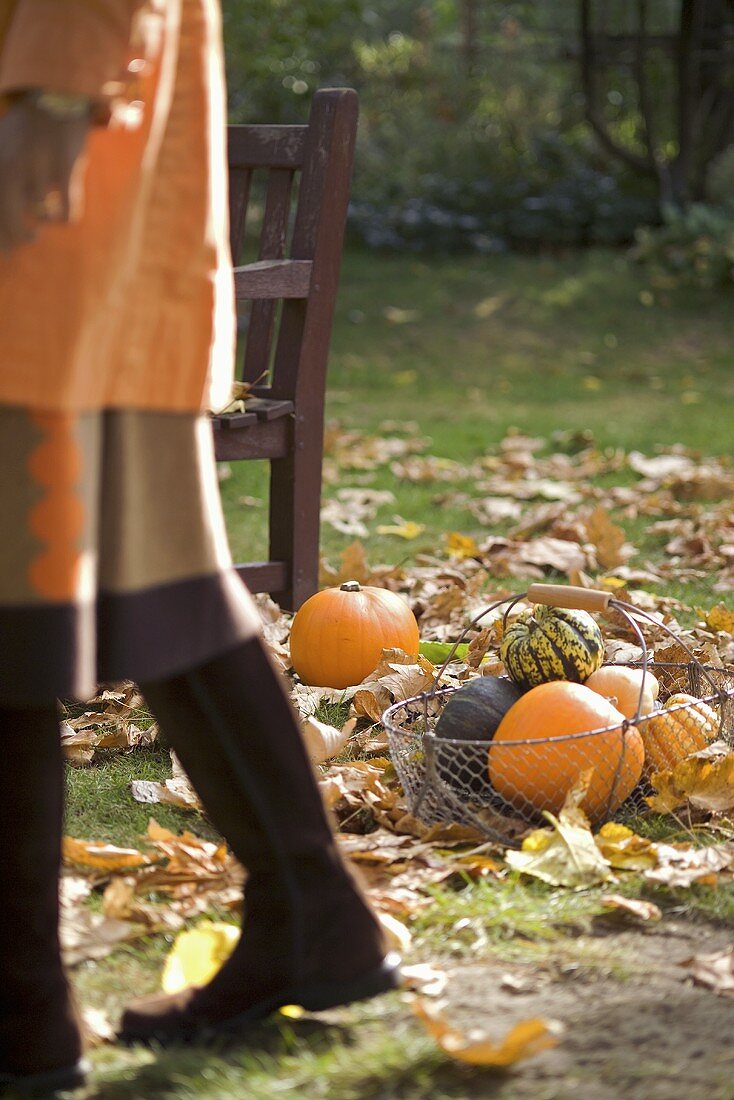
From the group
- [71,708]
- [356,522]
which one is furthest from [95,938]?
[356,522]

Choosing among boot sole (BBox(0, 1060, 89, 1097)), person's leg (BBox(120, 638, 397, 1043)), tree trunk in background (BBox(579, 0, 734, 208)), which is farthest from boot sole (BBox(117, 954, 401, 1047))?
tree trunk in background (BBox(579, 0, 734, 208))

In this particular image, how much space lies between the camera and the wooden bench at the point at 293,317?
350cm

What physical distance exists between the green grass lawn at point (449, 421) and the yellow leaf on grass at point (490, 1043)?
4cm

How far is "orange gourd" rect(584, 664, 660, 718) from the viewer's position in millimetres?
2627

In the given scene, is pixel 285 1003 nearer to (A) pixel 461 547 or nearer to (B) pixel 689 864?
(B) pixel 689 864

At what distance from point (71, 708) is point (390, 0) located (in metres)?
17.2

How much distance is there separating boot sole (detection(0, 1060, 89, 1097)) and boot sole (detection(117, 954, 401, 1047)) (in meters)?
0.12

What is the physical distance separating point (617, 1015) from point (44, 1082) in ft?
2.43

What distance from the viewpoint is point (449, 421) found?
7.45 metres

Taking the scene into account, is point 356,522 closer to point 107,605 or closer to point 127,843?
point 127,843

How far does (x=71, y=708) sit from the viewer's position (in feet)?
10.4

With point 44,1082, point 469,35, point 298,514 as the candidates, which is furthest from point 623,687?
point 469,35

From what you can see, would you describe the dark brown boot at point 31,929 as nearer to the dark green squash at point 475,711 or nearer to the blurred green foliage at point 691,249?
the dark green squash at point 475,711

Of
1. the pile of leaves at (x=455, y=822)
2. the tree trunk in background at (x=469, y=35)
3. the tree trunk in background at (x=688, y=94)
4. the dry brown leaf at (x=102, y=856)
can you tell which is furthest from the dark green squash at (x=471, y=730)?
the tree trunk in background at (x=469, y=35)
